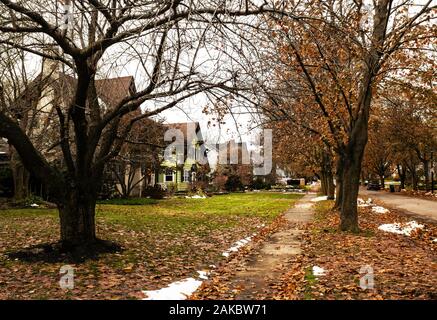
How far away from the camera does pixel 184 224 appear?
1619 centimetres

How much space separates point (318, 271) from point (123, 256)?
14.1 ft

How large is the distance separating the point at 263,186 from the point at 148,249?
4981 cm

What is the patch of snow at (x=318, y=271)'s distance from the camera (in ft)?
24.7

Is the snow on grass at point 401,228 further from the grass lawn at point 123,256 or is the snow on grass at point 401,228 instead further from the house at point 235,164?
the house at point 235,164

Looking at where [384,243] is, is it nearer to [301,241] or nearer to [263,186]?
[301,241]

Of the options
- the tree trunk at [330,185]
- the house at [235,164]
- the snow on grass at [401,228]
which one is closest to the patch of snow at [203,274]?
the snow on grass at [401,228]

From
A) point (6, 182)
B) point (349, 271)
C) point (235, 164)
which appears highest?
point (235, 164)

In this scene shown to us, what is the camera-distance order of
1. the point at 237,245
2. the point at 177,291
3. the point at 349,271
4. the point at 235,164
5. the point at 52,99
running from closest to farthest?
1. the point at 177,291
2. the point at 349,271
3. the point at 237,245
4. the point at 52,99
5. the point at 235,164

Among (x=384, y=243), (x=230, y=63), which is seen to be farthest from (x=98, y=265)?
(x=384, y=243)

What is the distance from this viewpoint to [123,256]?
935 cm

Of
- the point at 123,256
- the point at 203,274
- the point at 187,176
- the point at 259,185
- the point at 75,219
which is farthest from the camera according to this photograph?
the point at 259,185

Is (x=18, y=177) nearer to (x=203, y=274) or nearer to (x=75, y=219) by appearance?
(x=75, y=219)
